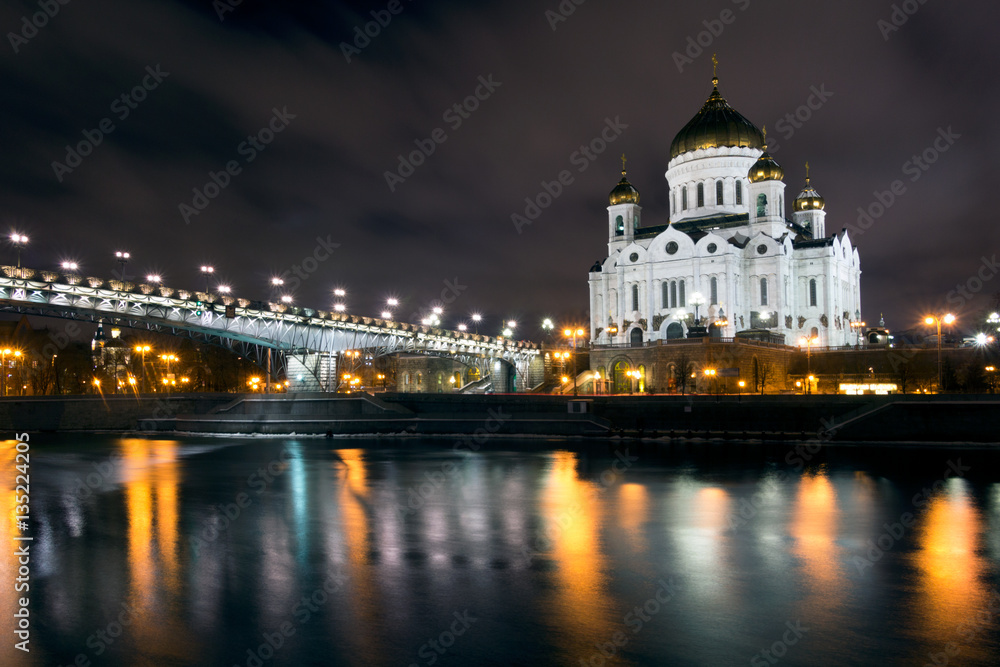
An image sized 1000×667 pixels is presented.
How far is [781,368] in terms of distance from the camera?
67125 millimetres

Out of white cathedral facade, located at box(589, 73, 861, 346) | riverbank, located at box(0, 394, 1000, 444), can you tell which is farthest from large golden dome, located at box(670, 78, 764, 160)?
riverbank, located at box(0, 394, 1000, 444)

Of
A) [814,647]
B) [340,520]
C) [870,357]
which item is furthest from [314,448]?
[870,357]

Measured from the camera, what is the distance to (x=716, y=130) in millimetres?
79312

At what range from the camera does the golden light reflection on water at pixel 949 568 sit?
12.1m

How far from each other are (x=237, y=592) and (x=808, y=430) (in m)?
37.8

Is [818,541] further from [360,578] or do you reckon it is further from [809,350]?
[809,350]

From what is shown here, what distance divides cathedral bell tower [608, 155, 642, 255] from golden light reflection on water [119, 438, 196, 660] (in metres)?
58.6

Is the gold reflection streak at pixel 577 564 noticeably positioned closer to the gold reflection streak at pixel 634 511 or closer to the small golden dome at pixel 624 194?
the gold reflection streak at pixel 634 511

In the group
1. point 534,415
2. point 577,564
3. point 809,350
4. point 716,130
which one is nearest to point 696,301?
point 809,350

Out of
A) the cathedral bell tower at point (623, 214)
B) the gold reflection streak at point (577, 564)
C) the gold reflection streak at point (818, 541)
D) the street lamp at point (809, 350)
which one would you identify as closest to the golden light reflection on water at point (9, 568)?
the gold reflection streak at point (577, 564)

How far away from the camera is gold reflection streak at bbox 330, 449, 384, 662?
11.6 meters

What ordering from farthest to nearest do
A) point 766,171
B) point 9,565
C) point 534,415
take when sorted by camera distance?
1. point 766,171
2. point 534,415
3. point 9,565

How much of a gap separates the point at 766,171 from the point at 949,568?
215 feet

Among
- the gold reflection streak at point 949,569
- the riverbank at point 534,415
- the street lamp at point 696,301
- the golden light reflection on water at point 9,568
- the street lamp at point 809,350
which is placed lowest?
the golden light reflection on water at point 9,568
